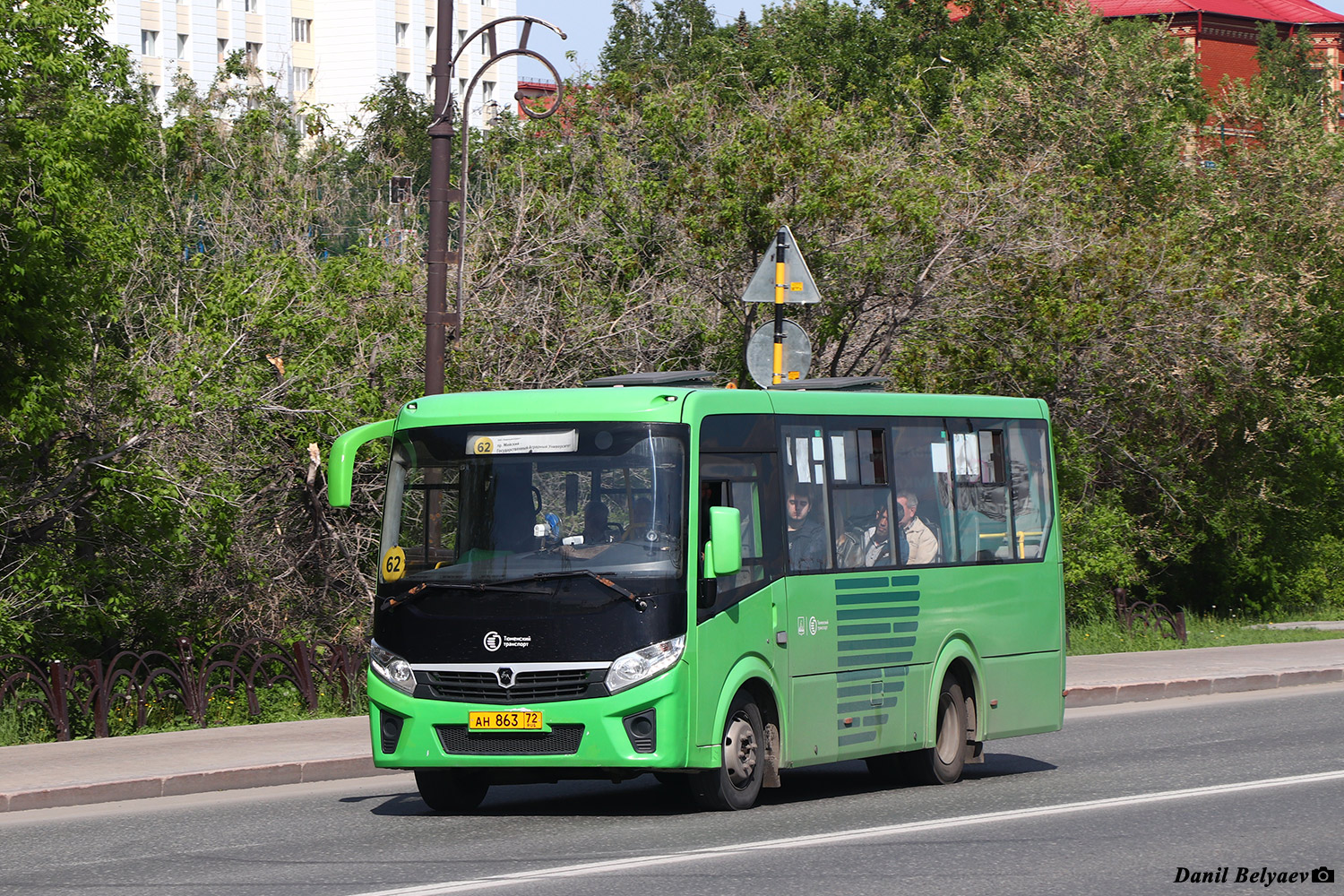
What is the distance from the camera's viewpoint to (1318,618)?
110ft

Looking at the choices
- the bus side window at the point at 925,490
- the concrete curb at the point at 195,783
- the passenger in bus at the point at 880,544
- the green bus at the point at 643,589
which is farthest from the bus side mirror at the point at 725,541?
the concrete curb at the point at 195,783

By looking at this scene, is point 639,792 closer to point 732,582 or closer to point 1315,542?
point 732,582

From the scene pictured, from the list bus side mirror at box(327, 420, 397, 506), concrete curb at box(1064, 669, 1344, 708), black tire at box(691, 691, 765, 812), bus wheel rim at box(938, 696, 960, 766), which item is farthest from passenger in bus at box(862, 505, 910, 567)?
concrete curb at box(1064, 669, 1344, 708)

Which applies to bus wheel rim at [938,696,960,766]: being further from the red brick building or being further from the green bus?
the red brick building

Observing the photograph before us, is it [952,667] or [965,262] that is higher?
[965,262]

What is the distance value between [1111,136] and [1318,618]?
9.56 meters

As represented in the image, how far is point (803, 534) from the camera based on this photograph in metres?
11.7

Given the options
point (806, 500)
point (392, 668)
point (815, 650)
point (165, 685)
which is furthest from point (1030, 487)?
point (165, 685)

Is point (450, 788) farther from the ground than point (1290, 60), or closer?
closer

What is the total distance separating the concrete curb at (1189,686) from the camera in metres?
19.5

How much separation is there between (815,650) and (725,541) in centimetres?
167

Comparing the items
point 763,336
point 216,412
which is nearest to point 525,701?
point 763,336

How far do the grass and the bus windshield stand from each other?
14.9m

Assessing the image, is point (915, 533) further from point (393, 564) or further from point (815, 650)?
point (393, 564)
